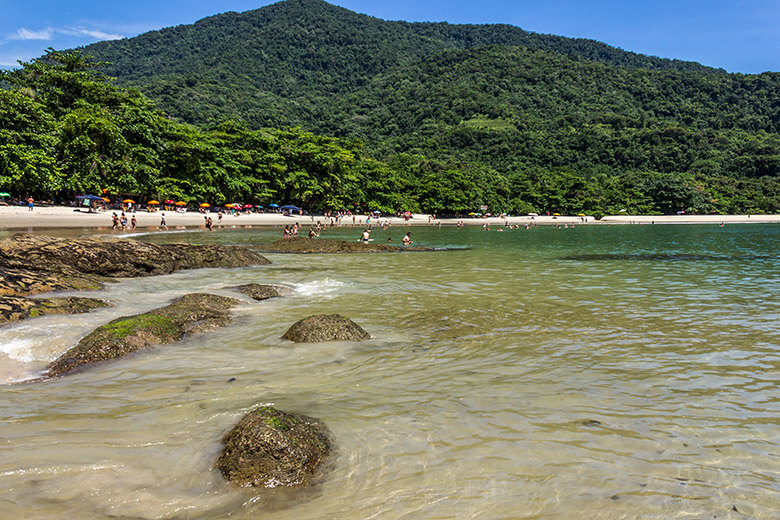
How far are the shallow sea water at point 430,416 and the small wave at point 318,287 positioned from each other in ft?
10.3

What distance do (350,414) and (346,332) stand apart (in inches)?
151

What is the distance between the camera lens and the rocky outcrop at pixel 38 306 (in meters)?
9.93

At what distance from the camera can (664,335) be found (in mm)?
10570

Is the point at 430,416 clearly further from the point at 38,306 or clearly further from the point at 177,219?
the point at 177,219

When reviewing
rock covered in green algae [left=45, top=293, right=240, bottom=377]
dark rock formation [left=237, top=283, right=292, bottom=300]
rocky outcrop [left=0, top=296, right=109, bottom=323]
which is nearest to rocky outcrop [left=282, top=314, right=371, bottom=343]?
rock covered in green algae [left=45, top=293, right=240, bottom=377]

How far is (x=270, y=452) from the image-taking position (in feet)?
15.4

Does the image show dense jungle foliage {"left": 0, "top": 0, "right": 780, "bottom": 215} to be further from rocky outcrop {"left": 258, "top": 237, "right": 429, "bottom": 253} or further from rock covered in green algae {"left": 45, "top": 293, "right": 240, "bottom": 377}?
rock covered in green algae {"left": 45, "top": 293, "right": 240, "bottom": 377}

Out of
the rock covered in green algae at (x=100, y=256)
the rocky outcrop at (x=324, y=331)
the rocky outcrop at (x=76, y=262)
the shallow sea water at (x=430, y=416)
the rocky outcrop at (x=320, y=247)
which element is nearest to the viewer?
the shallow sea water at (x=430, y=416)

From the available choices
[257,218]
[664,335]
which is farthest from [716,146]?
[664,335]

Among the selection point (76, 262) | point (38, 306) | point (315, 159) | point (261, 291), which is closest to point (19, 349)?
point (38, 306)

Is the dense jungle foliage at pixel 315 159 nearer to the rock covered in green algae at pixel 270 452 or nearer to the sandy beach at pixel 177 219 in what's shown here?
the sandy beach at pixel 177 219

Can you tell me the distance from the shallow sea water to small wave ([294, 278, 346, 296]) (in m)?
3.14

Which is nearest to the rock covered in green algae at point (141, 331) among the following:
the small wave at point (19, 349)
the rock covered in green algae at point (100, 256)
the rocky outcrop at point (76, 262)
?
the small wave at point (19, 349)

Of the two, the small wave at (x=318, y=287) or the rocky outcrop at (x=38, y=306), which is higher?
the rocky outcrop at (x=38, y=306)
